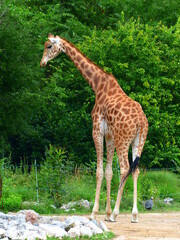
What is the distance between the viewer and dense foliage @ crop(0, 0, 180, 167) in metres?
21.5

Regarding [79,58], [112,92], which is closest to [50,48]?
[79,58]

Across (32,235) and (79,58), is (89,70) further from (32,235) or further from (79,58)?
(32,235)

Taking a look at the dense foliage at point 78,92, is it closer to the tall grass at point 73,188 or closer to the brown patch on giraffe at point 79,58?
the tall grass at point 73,188

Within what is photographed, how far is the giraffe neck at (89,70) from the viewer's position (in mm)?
13234

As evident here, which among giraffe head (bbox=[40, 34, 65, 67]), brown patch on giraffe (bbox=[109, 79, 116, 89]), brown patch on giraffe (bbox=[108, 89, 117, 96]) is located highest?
giraffe head (bbox=[40, 34, 65, 67])

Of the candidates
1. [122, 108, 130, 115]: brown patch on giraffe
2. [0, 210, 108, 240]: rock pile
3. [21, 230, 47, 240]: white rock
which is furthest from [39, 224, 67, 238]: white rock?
[122, 108, 130, 115]: brown patch on giraffe

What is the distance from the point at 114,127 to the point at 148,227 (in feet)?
7.66

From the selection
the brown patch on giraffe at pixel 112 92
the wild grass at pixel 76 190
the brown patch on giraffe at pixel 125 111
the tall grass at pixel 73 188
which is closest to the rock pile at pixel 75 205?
the wild grass at pixel 76 190

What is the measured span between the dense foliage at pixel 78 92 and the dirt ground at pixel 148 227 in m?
7.33

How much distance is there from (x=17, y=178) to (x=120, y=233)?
770 centimetres

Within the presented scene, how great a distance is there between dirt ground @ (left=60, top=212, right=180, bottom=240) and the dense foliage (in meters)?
7.33

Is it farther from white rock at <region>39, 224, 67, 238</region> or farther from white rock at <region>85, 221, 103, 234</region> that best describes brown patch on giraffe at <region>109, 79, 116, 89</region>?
white rock at <region>39, 224, 67, 238</region>

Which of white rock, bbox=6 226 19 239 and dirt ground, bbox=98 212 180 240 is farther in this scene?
dirt ground, bbox=98 212 180 240

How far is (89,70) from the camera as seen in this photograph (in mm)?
13477
